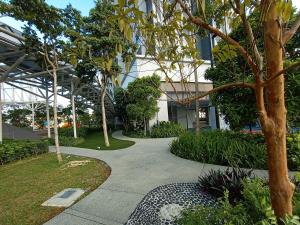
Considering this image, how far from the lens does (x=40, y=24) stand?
30.1ft

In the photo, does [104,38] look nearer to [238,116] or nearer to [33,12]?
[33,12]

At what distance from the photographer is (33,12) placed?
875cm

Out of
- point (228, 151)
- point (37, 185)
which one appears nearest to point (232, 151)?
point (228, 151)

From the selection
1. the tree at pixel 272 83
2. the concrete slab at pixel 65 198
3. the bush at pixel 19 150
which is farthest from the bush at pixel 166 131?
the tree at pixel 272 83

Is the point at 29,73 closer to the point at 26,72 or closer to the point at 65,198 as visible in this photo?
the point at 26,72

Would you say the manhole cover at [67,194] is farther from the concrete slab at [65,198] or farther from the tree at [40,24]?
the tree at [40,24]

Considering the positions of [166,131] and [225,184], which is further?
[166,131]

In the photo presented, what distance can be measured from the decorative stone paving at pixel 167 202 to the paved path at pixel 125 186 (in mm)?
209

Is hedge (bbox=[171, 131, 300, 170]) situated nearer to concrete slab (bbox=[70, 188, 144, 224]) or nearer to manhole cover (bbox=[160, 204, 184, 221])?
manhole cover (bbox=[160, 204, 184, 221])

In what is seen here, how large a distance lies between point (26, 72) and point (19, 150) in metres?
11.2

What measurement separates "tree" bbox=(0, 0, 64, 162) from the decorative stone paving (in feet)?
20.5

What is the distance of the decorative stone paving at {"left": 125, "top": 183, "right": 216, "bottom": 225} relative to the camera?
153 inches

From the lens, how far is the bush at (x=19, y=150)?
1052 cm

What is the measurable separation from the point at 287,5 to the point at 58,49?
10922 millimetres
